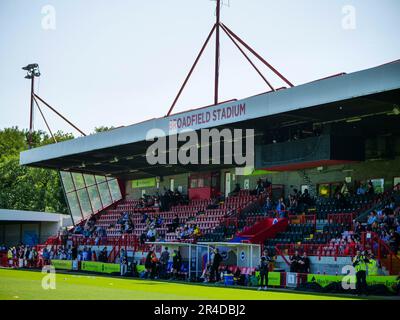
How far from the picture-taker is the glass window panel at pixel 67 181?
56.7 metres

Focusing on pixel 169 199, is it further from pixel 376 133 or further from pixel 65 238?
pixel 376 133

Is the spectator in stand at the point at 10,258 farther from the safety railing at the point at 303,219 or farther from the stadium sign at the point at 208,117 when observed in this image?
the safety railing at the point at 303,219

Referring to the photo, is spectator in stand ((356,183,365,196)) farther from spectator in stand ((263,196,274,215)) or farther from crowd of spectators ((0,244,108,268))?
crowd of spectators ((0,244,108,268))

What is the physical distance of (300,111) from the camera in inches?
1234

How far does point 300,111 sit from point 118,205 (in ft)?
91.6

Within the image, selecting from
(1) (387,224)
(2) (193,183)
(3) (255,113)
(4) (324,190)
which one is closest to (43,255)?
(2) (193,183)

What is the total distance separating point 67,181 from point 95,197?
247 cm

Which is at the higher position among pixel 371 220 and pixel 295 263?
pixel 371 220

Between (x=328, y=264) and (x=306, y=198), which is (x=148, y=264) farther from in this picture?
(x=328, y=264)

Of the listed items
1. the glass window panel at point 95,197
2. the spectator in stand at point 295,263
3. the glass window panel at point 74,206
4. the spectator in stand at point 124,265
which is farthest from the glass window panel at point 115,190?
the spectator in stand at point 295,263

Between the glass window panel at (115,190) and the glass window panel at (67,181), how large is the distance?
2.94 metres

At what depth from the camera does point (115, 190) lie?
191 feet
